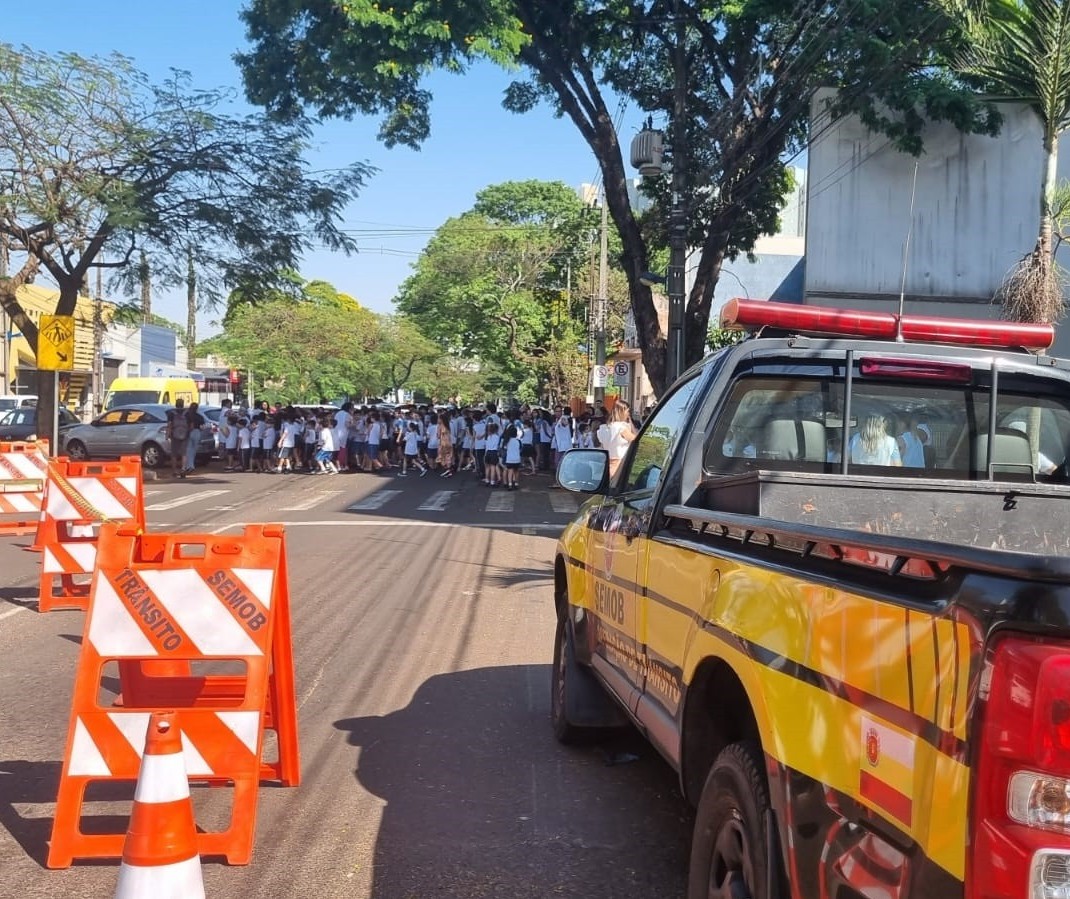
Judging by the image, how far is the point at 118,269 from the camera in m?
23.1

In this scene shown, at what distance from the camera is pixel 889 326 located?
4641 millimetres

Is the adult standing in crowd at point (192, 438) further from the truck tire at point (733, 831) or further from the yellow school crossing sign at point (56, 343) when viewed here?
the truck tire at point (733, 831)

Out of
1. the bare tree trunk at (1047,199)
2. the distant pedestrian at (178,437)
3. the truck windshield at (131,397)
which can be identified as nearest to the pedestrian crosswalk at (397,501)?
the distant pedestrian at (178,437)

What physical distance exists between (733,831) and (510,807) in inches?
83.3

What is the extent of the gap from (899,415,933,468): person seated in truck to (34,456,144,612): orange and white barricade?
276 inches

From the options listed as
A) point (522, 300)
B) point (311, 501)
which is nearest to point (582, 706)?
point (311, 501)

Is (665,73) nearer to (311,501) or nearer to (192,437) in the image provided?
(311,501)

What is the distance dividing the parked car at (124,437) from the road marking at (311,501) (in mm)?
7436

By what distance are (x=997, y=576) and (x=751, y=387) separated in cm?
256

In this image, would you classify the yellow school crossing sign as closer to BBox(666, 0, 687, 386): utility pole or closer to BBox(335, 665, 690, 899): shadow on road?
BBox(666, 0, 687, 386): utility pole

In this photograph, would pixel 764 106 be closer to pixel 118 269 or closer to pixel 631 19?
pixel 631 19

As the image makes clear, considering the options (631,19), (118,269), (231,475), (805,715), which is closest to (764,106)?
(631,19)

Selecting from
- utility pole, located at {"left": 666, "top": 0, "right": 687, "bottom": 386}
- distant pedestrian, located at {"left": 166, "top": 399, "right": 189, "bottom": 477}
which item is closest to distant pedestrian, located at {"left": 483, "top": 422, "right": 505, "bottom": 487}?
utility pole, located at {"left": 666, "top": 0, "right": 687, "bottom": 386}

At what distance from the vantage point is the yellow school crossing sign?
1720 centimetres
